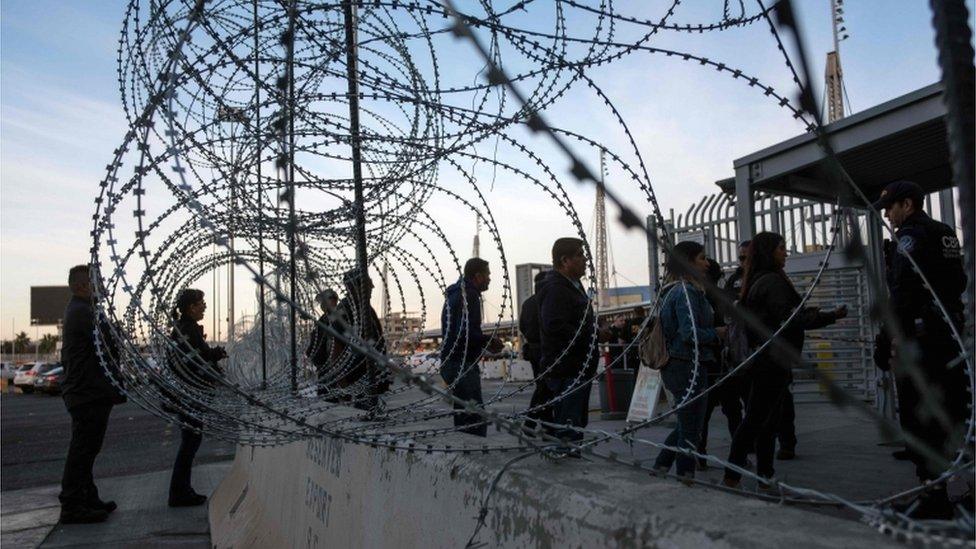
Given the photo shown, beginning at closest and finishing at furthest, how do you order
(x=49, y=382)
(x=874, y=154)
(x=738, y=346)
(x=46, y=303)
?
1. (x=738, y=346)
2. (x=874, y=154)
3. (x=49, y=382)
4. (x=46, y=303)

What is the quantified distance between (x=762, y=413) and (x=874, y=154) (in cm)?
321

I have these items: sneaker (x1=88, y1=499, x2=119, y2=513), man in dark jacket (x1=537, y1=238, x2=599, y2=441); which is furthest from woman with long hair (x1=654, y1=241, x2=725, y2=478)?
sneaker (x1=88, y1=499, x2=119, y2=513)

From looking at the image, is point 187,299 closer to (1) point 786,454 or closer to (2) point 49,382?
(1) point 786,454

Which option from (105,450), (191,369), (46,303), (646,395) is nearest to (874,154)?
(646,395)

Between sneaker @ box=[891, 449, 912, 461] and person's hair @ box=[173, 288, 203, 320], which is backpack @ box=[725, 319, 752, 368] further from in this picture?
person's hair @ box=[173, 288, 203, 320]

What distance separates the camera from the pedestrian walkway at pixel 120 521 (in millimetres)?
5910

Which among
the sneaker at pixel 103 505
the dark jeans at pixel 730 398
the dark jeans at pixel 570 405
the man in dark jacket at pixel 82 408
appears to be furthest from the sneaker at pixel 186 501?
the dark jeans at pixel 730 398

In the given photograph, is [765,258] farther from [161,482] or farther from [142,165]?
[161,482]

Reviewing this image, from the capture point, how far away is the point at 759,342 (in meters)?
4.84

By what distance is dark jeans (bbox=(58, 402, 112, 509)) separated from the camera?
653cm

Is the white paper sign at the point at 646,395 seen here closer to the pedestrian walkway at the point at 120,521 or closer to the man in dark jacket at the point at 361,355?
the man in dark jacket at the point at 361,355

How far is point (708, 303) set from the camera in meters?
5.62

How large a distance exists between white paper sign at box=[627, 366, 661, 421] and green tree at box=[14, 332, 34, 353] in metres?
153

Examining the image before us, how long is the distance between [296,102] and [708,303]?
331 centimetres
